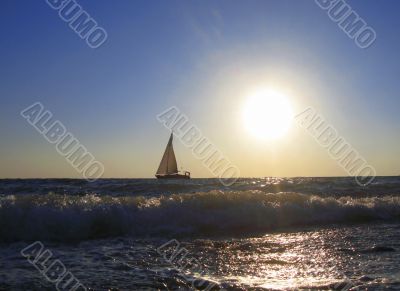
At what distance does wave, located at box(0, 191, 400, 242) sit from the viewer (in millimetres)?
12094

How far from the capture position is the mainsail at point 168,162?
6472 centimetres

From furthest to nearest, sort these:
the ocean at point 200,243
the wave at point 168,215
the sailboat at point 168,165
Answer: the sailboat at point 168,165, the wave at point 168,215, the ocean at point 200,243

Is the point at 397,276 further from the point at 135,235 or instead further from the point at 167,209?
the point at 167,209

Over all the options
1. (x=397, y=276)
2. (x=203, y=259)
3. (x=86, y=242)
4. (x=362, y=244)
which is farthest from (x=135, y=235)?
(x=397, y=276)

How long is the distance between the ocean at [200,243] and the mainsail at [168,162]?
1867 inches

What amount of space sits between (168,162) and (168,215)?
5099 cm

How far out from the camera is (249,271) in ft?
24.5

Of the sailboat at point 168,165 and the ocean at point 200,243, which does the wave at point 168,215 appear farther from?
the sailboat at point 168,165

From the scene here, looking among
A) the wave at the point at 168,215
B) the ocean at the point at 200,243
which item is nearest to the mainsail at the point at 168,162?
the ocean at the point at 200,243

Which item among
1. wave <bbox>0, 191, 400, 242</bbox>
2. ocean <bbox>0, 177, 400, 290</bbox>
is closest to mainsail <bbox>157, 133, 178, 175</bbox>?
ocean <bbox>0, 177, 400, 290</bbox>

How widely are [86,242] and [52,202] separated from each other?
3396 millimetres

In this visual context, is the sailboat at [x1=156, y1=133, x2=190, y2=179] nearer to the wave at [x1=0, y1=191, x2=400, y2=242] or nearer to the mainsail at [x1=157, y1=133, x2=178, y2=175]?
the mainsail at [x1=157, y1=133, x2=178, y2=175]

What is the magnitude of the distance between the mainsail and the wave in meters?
47.6

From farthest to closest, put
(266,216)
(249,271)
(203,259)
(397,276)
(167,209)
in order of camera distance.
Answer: (266,216) → (167,209) → (203,259) → (249,271) → (397,276)
